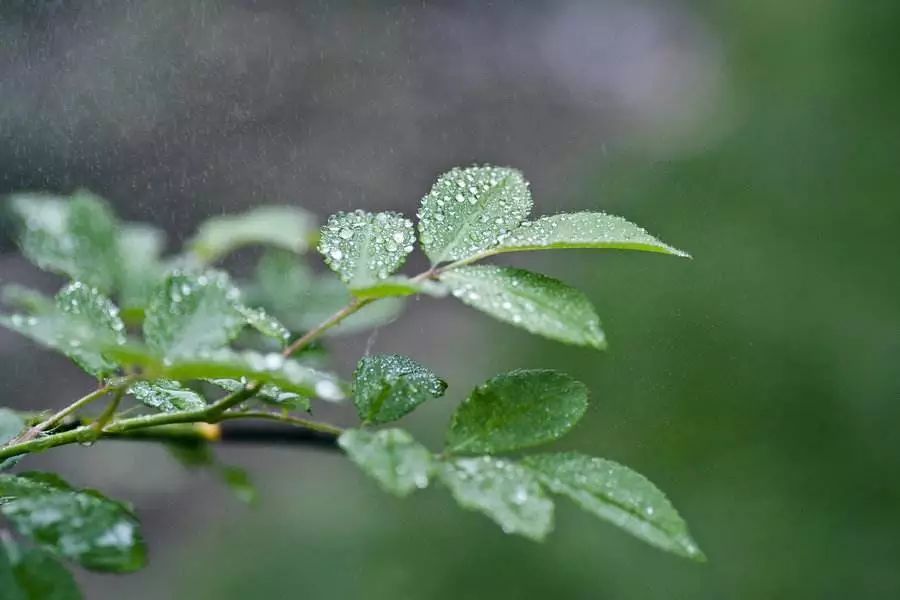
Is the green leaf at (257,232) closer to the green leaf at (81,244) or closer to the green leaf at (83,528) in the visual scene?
the green leaf at (81,244)

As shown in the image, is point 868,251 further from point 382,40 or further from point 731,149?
point 382,40

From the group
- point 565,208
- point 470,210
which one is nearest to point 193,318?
point 470,210

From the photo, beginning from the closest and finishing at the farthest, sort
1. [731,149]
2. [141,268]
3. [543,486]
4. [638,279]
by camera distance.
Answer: [543,486] → [141,268] → [638,279] → [731,149]

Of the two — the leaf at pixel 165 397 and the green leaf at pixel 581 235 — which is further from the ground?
the green leaf at pixel 581 235

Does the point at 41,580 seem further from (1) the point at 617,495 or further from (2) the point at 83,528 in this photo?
(1) the point at 617,495

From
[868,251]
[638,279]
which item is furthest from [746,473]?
[868,251]

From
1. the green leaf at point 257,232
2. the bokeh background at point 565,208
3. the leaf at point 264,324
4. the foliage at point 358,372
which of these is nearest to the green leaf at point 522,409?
the foliage at point 358,372
